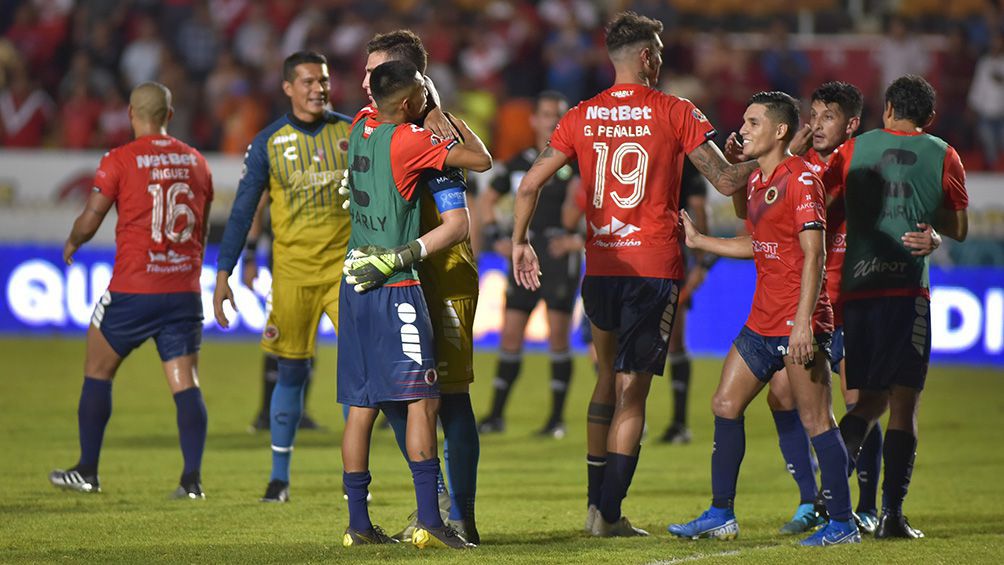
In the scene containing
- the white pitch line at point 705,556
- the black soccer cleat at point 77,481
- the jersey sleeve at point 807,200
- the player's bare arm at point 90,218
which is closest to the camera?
the white pitch line at point 705,556

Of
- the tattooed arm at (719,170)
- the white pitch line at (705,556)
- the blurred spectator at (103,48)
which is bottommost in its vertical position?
the white pitch line at (705,556)

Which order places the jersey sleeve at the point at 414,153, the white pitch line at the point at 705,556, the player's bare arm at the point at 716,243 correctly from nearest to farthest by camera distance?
the white pitch line at the point at 705,556 < the jersey sleeve at the point at 414,153 < the player's bare arm at the point at 716,243

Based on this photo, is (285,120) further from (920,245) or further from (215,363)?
(215,363)

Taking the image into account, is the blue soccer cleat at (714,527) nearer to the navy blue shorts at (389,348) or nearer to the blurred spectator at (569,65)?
the navy blue shorts at (389,348)

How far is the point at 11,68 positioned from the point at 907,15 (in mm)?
12586

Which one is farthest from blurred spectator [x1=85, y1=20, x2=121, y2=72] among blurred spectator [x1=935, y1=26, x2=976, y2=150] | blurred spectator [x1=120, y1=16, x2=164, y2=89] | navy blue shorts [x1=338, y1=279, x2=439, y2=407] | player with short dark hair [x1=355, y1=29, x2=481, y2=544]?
navy blue shorts [x1=338, y1=279, x2=439, y2=407]

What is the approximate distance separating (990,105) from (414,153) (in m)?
13.9

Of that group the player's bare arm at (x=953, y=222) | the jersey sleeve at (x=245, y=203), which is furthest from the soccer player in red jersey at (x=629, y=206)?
the jersey sleeve at (x=245, y=203)

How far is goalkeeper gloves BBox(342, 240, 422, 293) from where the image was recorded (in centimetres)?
645

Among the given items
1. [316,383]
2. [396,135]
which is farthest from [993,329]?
[396,135]

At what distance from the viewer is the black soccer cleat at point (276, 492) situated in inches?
321

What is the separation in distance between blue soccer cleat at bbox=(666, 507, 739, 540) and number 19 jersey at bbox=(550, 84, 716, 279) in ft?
3.82

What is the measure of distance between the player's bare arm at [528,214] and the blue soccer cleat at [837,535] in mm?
1764

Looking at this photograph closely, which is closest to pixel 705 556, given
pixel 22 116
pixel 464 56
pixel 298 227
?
pixel 298 227
